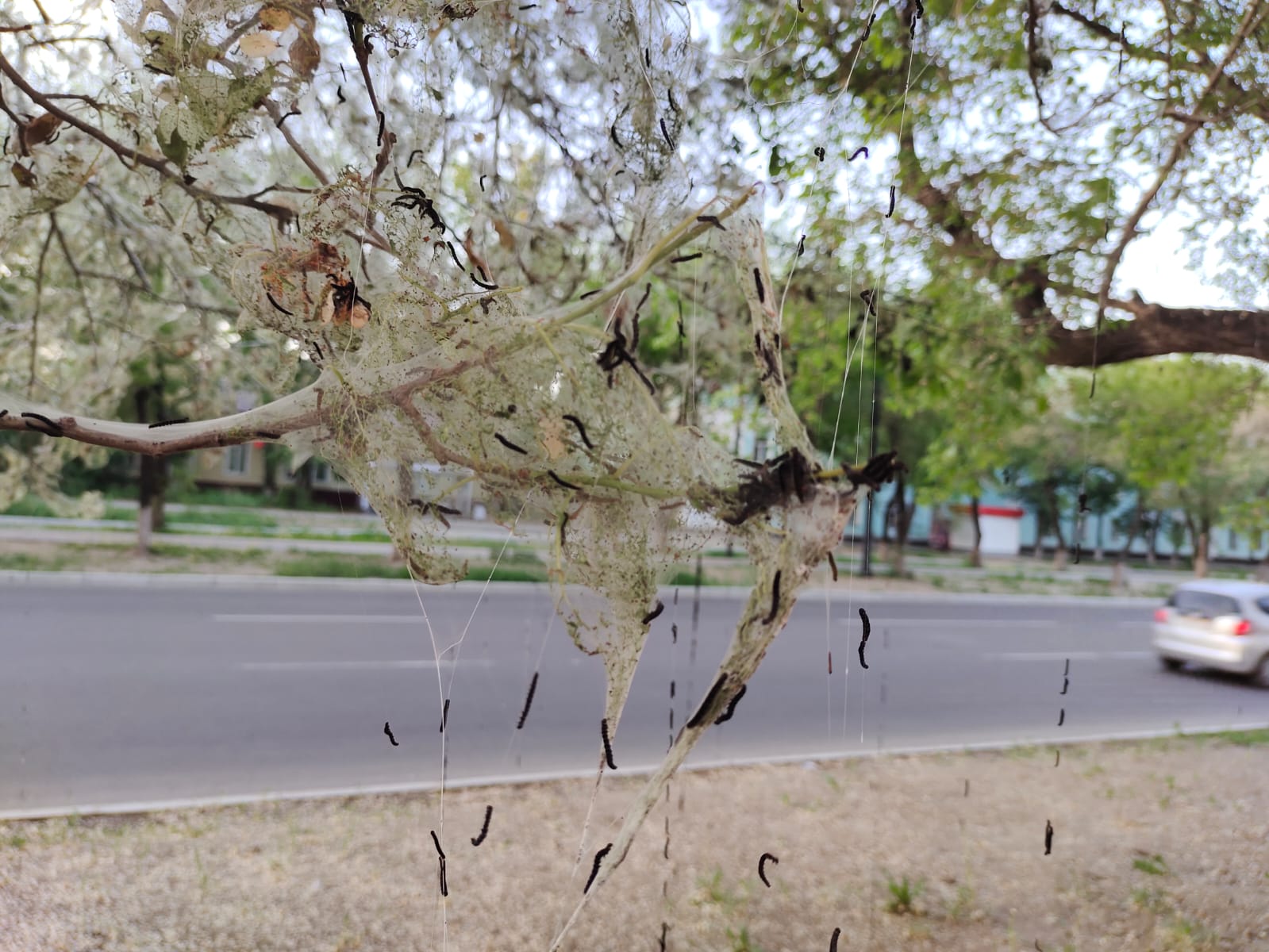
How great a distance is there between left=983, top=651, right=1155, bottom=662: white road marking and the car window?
1361 mm

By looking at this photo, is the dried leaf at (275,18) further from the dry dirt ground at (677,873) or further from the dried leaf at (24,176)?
the dry dirt ground at (677,873)

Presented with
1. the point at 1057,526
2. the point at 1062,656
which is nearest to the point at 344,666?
the point at 1062,656

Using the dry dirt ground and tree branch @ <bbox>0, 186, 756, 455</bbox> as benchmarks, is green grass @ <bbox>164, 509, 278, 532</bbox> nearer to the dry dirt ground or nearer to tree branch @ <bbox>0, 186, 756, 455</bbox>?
the dry dirt ground

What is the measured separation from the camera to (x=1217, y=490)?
42.1 ft

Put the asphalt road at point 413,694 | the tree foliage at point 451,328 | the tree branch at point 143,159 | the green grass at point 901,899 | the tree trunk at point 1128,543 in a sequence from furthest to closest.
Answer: the tree trunk at point 1128,543
the asphalt road at point 413,694
the green grass at point 901,899
the tree branch at point 143,159
the tree foliage at point 451,328

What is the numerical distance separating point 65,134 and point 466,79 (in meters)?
1.54

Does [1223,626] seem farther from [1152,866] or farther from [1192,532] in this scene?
[1192,532]

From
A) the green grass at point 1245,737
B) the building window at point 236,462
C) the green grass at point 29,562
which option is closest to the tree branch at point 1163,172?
the green grass at point 1245,737

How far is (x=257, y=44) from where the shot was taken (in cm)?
198

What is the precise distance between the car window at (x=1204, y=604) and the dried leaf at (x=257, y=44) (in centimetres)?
1063

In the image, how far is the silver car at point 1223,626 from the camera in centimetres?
937

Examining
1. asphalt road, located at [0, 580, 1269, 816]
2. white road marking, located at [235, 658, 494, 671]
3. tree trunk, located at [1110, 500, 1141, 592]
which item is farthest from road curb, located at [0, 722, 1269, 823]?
tree trunk, located at [1110, 500, 1141, 592]

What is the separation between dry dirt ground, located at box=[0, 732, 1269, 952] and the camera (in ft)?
11.0

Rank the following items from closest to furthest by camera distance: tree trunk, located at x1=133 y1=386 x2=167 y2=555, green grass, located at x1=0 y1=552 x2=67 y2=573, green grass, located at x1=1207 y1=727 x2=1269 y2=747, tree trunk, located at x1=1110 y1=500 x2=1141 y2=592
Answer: green grass, located at x1=1207 y1=727 x2=1269 y2=747
green grass, located at x1=0 y1=552 x2=67 y2=573
tree trunk, located at x1=133 y1=386 x2=167 y2=555
tree trunk, located at x1=1110 y1=500 x2=1141 y2=592
